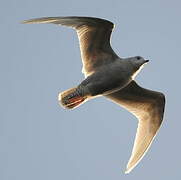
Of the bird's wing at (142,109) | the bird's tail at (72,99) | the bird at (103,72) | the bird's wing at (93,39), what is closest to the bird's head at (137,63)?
the bird at (103,72)

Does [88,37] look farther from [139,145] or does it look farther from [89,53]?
[139,145]

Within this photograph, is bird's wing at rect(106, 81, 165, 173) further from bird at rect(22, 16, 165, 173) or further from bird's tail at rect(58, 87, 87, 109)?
bird's tail at rect(58, 87, 87, 109)

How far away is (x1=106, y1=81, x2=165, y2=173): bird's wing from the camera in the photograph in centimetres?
1609

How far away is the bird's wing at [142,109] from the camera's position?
1609 centimetres

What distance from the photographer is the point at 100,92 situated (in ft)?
49.2

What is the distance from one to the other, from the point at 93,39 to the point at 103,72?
88 cm

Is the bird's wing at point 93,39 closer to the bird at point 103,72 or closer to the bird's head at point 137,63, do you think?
the bird at point 103,72

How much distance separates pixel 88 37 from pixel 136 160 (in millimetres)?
3536

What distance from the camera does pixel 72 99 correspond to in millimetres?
14797

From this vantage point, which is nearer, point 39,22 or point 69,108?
point 39,22

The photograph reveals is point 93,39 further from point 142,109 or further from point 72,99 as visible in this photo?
point 142,109

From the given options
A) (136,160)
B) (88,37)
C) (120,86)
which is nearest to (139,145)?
(136,160)

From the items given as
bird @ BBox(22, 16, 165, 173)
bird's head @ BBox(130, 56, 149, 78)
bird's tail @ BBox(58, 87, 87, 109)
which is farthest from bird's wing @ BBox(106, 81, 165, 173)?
bird's tail @ BBox(58, 87, 87, 109)

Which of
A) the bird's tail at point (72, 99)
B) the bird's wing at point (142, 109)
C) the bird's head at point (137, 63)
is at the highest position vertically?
the bird's head at point (137, 63)
